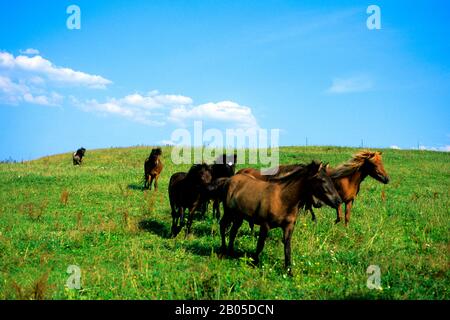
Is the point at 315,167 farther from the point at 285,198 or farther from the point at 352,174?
the point at 352,174

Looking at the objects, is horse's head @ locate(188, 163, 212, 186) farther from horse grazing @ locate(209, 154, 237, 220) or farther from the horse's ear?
the horse's ear

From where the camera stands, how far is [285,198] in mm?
8297

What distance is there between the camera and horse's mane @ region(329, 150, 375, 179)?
12.6 m

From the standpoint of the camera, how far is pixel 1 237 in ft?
37.5

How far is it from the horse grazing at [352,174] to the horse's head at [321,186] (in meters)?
4.38

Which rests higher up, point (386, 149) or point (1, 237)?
point (386, 149)

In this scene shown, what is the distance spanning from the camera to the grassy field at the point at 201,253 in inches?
274

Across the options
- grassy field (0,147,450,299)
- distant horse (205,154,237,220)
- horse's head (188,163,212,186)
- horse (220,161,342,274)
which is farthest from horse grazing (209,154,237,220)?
horse (220,161,342,274)

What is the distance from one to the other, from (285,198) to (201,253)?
295 cm

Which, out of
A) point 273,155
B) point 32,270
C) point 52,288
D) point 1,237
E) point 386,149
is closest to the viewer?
point 52,288

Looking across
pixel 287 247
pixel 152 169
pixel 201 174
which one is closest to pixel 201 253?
pixel 287 247
